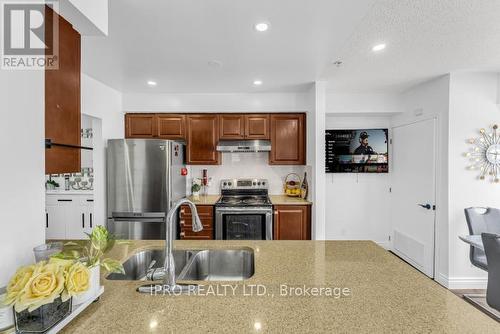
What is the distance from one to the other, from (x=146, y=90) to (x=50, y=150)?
2728 millimetres

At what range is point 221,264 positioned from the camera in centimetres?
168

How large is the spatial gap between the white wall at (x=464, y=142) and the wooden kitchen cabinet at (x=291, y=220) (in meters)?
1.62

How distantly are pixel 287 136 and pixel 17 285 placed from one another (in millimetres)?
3335

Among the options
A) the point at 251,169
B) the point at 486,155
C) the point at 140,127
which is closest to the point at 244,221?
the point at 251,169

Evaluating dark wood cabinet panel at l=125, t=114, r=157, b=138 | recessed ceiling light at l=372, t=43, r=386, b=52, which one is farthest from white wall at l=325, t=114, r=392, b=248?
dark wood cabinet panel at l=125, t=114, r=157, b=138

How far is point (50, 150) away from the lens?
1.12m

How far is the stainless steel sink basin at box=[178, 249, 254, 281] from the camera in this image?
1.66m

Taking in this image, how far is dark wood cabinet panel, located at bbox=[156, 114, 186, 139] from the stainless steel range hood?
0.63 metres

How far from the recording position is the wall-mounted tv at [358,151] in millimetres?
4004

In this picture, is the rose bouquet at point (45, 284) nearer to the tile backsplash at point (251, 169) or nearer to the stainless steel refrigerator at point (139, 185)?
the stainless steel refrigerator at point (139, 185)

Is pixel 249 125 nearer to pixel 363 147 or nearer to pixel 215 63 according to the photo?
pixel 215 63

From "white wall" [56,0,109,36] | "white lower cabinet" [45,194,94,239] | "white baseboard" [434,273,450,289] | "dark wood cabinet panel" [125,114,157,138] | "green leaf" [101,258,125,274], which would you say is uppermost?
"white wall" [56,0,109,36]

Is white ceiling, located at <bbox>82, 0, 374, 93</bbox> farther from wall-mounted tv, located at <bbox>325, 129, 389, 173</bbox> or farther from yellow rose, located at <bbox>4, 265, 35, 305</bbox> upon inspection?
yellow rose, located at <bbox>4, 265, 35, 305</bbox>

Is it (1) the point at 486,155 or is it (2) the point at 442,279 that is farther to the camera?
(2) the point at 442,279
